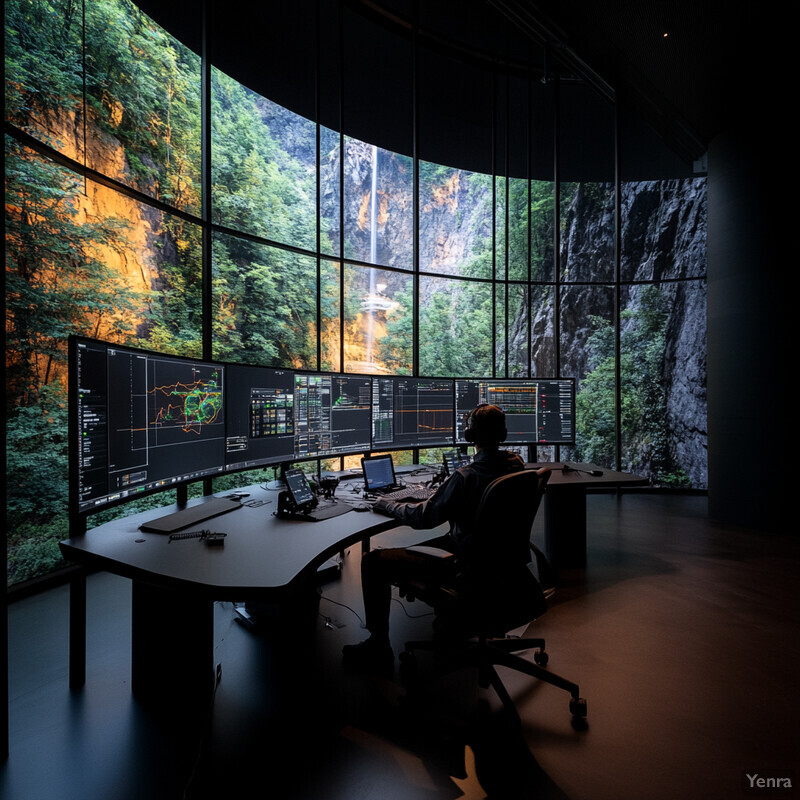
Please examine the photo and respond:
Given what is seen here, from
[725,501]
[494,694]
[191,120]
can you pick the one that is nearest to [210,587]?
[494,694]

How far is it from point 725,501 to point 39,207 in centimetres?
839

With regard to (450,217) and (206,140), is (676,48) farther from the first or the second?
(450,217)

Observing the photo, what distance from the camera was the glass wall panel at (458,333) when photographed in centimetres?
1097

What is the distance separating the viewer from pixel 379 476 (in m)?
2.59

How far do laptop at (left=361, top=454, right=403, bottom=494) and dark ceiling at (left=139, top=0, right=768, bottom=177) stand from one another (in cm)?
347

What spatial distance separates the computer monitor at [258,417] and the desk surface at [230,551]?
0.37 m

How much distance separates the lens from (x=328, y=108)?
5.19 m

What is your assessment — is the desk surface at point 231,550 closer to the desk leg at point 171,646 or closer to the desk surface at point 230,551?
the desk surface at point 230,551

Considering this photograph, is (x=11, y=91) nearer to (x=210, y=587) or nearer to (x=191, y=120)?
(x=191, y=120)

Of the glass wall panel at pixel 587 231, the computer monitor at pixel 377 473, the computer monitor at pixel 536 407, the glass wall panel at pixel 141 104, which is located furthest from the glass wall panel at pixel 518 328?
the computer monitor at pixel 377 473

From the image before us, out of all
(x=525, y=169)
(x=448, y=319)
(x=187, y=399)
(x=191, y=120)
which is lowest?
(x=187, y=399)

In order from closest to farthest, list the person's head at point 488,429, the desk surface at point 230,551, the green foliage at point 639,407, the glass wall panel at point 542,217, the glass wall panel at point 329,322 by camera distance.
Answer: the desk surface at point 230,551 < the person's head at point 488,429 < the green foliage at point 639,407 < the glass wall panel at point 542,217 < the glass wall panel at point 329,322

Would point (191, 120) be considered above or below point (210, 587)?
above

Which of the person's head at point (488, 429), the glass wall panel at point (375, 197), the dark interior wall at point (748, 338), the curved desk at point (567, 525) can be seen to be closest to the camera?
the person's head at point (488, 429)
